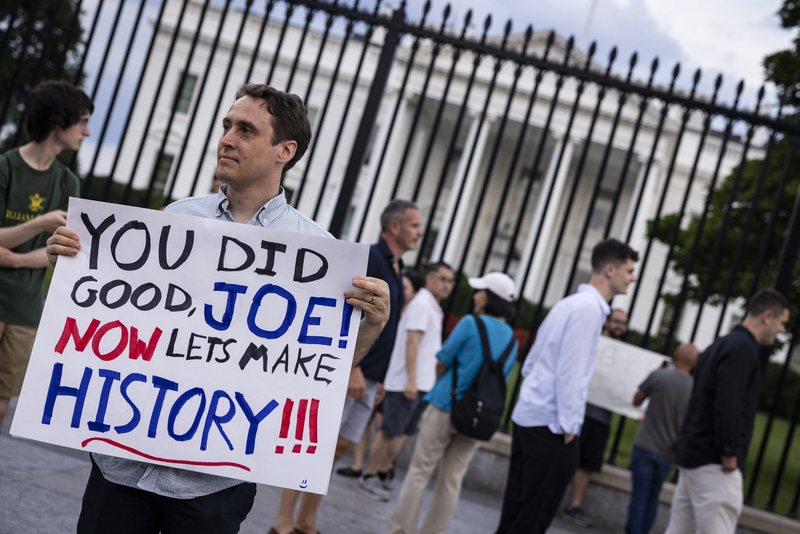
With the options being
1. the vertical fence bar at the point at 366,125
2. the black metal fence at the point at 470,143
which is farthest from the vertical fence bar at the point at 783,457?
the vertical fence bar at the point at 366,125

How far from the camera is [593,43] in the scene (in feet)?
17.8

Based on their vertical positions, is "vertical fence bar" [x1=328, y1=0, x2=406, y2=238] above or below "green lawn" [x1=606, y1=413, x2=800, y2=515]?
above

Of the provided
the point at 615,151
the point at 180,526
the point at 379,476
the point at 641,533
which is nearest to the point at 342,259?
the point at 180,526

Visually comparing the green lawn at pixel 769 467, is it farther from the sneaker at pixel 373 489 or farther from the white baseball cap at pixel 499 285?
the white baseball cap at pixel 499 285

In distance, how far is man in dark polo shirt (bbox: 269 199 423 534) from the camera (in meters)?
4.02

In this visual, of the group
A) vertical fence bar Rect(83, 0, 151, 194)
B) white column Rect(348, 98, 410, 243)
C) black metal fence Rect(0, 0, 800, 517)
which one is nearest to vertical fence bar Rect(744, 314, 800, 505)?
black metal fence Rect(0, 0, 800, 517)

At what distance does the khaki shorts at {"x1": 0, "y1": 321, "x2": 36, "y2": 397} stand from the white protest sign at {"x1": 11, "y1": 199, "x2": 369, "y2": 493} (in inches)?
62.1

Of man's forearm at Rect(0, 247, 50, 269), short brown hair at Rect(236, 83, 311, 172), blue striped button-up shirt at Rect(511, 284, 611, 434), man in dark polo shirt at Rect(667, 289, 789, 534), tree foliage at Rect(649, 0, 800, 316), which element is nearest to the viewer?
short brown hair at Rect(236, 83, 311, 172)

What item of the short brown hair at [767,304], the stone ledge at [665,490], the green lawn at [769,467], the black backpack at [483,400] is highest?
the short brown hair at [767,304]

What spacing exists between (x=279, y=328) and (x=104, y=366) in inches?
18.4

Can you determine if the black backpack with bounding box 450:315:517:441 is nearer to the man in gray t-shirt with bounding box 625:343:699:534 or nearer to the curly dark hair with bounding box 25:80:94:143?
the man in gray t-shirt with bounding box 625:343:699:534

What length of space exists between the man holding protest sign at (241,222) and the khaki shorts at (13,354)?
60.9 inches

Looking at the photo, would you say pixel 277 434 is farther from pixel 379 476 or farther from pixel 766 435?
pixel 766 435

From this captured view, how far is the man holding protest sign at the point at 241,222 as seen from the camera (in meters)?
1.84
